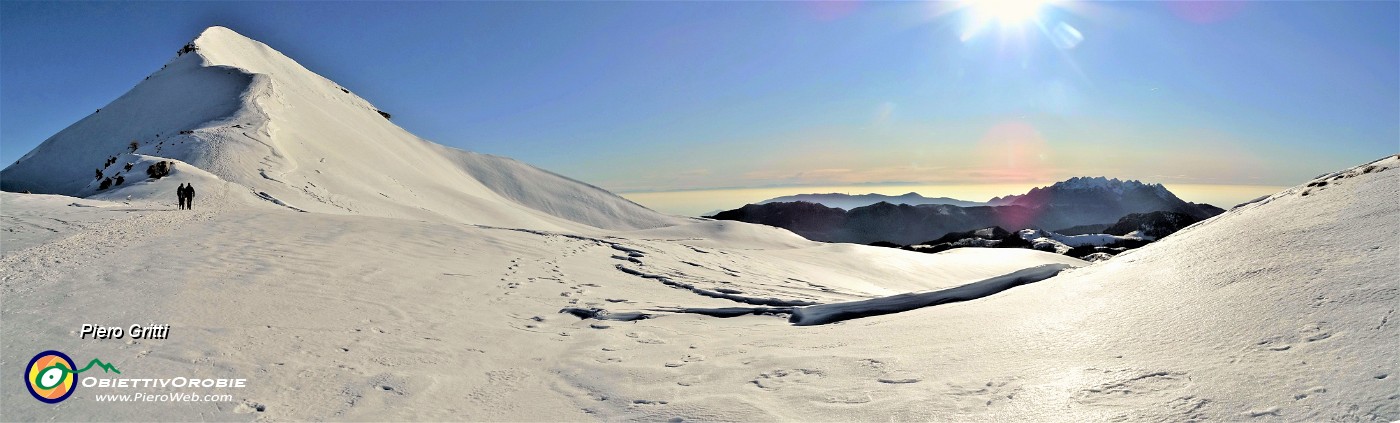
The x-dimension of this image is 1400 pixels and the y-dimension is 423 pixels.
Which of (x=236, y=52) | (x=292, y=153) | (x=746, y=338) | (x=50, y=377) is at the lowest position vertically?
(x=746, y=338)

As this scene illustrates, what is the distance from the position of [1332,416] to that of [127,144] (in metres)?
37.2

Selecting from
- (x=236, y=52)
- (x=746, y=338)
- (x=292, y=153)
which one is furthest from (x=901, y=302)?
(x=236, y=52)

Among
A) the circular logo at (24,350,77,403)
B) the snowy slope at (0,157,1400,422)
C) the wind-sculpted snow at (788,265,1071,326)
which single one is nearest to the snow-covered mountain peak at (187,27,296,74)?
the snowy slope at (0,157,1400,422)

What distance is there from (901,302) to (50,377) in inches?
283

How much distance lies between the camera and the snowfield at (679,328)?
286cm

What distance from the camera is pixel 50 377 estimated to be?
3.47m

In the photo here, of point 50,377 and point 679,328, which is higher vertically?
point 50,377

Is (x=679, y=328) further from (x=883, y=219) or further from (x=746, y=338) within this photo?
(x=883, y=219)

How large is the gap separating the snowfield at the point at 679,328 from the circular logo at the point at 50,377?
0.08 metres


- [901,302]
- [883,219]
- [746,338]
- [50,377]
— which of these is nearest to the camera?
[50,377]

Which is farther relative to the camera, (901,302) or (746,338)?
(901,302)

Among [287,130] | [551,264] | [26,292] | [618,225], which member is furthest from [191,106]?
[26,292]

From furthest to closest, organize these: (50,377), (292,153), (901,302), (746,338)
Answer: (292,153) < (901,302) < (746,338) < (50,377)

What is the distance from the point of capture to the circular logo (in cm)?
335
